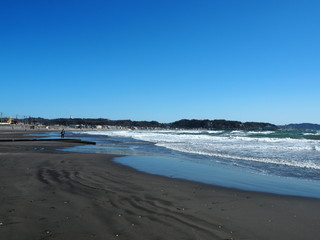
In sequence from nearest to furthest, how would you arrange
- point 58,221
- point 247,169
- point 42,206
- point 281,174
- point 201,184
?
point 58,221
point 42,206
point 201,184
point 281,174
point 247,169

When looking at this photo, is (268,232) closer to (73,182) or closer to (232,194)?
(232,194)

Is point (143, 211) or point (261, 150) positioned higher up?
point (261, 150)

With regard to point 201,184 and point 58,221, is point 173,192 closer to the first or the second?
point 201,184

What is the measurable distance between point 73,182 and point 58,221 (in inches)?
150

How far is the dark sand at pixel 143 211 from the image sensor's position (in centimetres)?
471

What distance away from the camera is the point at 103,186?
27.5 feet

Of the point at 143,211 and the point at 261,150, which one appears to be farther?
the point at 261,150

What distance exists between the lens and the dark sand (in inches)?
185

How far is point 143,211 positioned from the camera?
19.3 ft

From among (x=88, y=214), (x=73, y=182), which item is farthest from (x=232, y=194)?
(x=73, y=182)

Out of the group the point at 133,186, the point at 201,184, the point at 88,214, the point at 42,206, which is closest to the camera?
the point at 88,214

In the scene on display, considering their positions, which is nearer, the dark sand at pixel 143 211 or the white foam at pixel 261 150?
the dark sand at pixel 143 211

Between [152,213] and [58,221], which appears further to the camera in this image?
[152,213]

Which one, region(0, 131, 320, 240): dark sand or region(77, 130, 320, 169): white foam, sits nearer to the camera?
region(0, 131, 320, 240): dark sand
